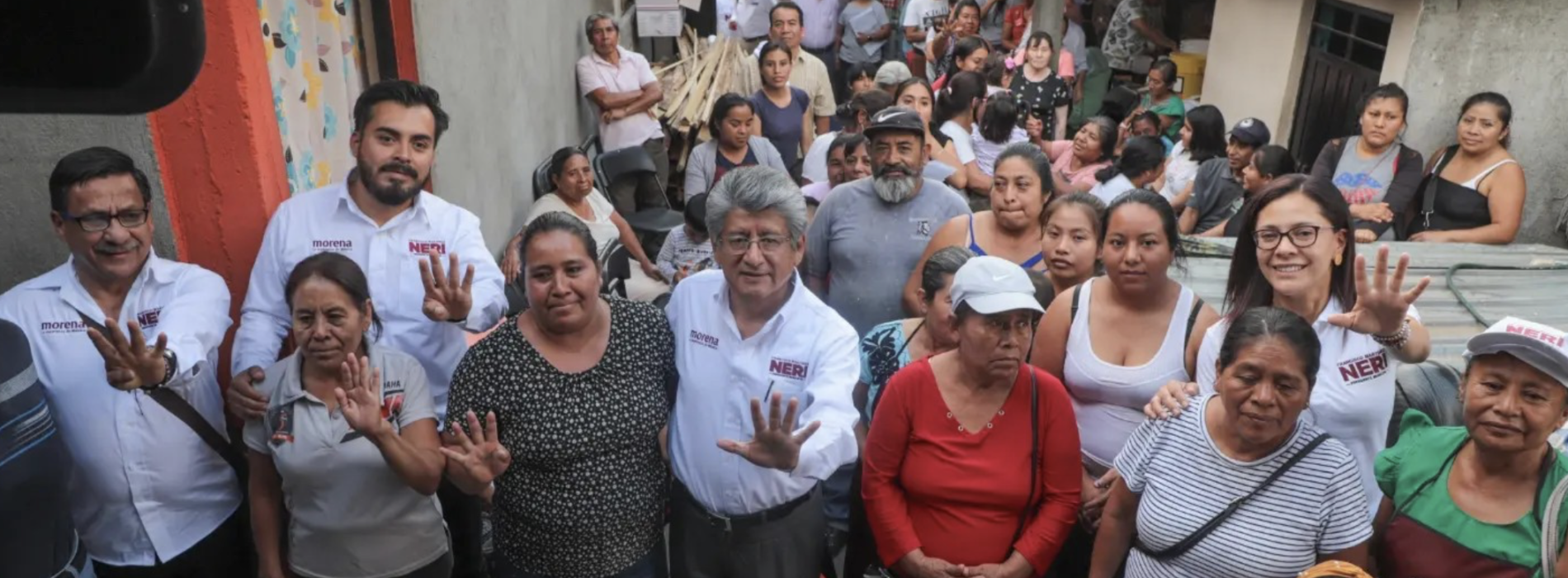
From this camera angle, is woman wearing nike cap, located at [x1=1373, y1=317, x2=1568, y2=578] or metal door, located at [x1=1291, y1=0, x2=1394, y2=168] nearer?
woman wearing nike cap, located at [x1=1373, y1=317, x2=1568, y2=578]

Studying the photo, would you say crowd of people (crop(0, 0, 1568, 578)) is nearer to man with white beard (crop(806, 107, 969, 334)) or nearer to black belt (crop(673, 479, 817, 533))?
black belt (crop(673, 479, 817, 533))

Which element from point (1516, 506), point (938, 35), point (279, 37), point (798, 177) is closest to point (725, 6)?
point (938, 35)

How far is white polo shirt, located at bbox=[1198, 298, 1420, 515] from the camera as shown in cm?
299

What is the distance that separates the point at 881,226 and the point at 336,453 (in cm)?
241

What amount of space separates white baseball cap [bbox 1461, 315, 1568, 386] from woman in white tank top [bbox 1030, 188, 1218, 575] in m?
0.86

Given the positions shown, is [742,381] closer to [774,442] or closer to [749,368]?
[749,368]

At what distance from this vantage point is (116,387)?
110 inches

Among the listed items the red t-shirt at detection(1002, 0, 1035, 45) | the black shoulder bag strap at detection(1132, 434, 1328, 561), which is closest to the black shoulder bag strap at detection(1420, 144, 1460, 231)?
the black shoulder bag strap at detection(1132, 434, 1328, 561)

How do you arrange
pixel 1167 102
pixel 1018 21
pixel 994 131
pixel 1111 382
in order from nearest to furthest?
pixel 1111 382 → pixel 994 131 → pixel 1167 102 → pixel 1018 21

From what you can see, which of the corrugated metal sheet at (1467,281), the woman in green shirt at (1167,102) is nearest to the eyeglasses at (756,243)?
the corrugated metal sheet at (1467,281)

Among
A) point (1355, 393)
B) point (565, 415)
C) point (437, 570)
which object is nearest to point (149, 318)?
point (437, 570)

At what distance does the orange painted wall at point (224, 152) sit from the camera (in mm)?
3285

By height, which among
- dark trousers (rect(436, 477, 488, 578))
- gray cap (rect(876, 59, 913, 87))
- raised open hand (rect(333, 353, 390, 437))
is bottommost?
dark trousers (rect(436, 477, 488, 578))

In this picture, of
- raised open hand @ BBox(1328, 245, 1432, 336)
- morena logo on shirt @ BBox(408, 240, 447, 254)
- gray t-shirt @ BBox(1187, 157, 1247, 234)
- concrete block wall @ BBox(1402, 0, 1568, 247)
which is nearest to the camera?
raised open hand @ BBox(1328, 245, 1432, 336)
